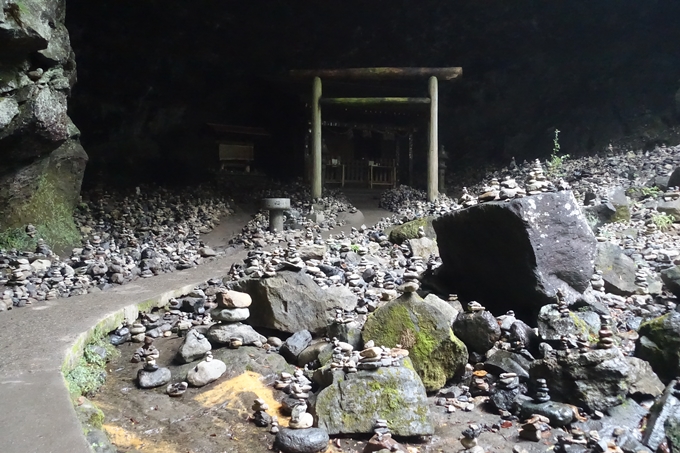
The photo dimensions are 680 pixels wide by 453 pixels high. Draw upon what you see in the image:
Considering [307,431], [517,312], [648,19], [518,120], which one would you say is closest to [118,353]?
[307,431]

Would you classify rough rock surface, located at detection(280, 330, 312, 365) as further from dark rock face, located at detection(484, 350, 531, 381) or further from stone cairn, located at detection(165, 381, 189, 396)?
dark rock face, located at detection(484, 350, 531, 381)

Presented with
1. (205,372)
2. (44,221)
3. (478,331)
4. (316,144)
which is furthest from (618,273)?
(44,221)

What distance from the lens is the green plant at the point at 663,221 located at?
8812mm

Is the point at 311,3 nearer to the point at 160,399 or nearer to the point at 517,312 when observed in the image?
the point at 517,312

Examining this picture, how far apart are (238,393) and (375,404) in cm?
126

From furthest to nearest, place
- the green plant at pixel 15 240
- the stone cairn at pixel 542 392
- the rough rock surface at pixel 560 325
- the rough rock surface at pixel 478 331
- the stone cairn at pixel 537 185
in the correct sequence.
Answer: the green plant at pixel 15 240, the stone cairn at pixel 537 185, the rough rock surface at pixel 478 331, the rough rock surface at pixel 560 325, the stone cairn at pixel 542 392

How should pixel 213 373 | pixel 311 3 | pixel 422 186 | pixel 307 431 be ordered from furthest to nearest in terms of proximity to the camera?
pixel 422 186 < pixel 311 3 < pixel 213 373 < pixel 307 431

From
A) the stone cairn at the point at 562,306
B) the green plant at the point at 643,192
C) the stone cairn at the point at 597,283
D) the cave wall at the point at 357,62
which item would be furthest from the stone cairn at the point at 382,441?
the cave wall at the point at 357,62

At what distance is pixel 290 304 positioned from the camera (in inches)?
207

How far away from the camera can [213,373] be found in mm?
4355

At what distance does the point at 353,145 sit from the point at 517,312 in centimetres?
1422

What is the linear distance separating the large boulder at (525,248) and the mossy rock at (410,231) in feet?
10.6

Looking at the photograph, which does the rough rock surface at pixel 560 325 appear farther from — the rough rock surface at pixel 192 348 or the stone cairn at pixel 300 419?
the rough rock surface at pixel 192 348

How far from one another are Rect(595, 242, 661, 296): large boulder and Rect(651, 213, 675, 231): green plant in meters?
2.98
